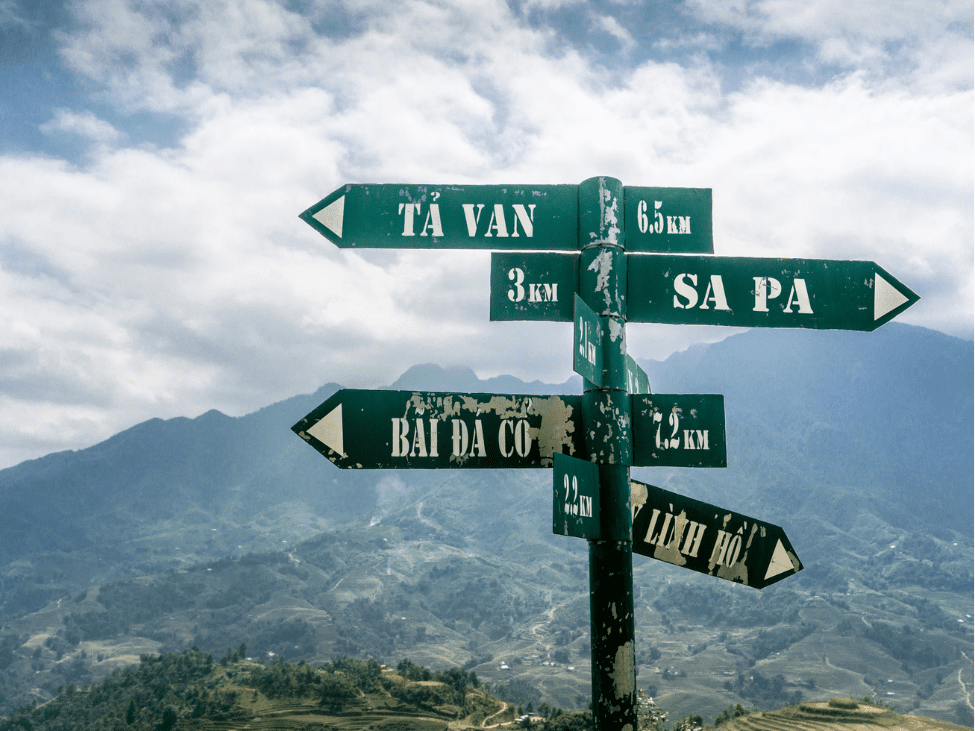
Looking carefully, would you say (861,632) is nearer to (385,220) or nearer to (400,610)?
(400,610)

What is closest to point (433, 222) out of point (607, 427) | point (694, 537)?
point (607, 427)

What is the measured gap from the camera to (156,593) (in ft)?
543

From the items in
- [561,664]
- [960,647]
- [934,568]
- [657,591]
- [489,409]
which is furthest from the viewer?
[934,568]

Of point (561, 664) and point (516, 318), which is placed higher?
point (516, 318)

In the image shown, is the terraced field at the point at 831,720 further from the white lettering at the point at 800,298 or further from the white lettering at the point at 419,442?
the white lettering at the point at 419,442

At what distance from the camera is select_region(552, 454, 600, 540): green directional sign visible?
2713mm

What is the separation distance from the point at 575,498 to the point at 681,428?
25.1 inches

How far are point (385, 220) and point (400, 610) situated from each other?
171303 mm

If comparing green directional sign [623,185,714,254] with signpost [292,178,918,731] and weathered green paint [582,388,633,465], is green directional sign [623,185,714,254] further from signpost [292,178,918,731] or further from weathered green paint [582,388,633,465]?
weathered green paint [582,388,633,465]

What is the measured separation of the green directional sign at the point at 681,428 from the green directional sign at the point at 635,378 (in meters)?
0.22

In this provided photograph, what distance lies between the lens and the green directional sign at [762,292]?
11.0ft

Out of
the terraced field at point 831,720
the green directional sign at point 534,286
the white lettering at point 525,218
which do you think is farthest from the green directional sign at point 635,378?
the terraced field at point 831,720

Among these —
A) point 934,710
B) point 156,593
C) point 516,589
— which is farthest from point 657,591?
point 156,593

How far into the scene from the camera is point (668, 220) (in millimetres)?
3424
